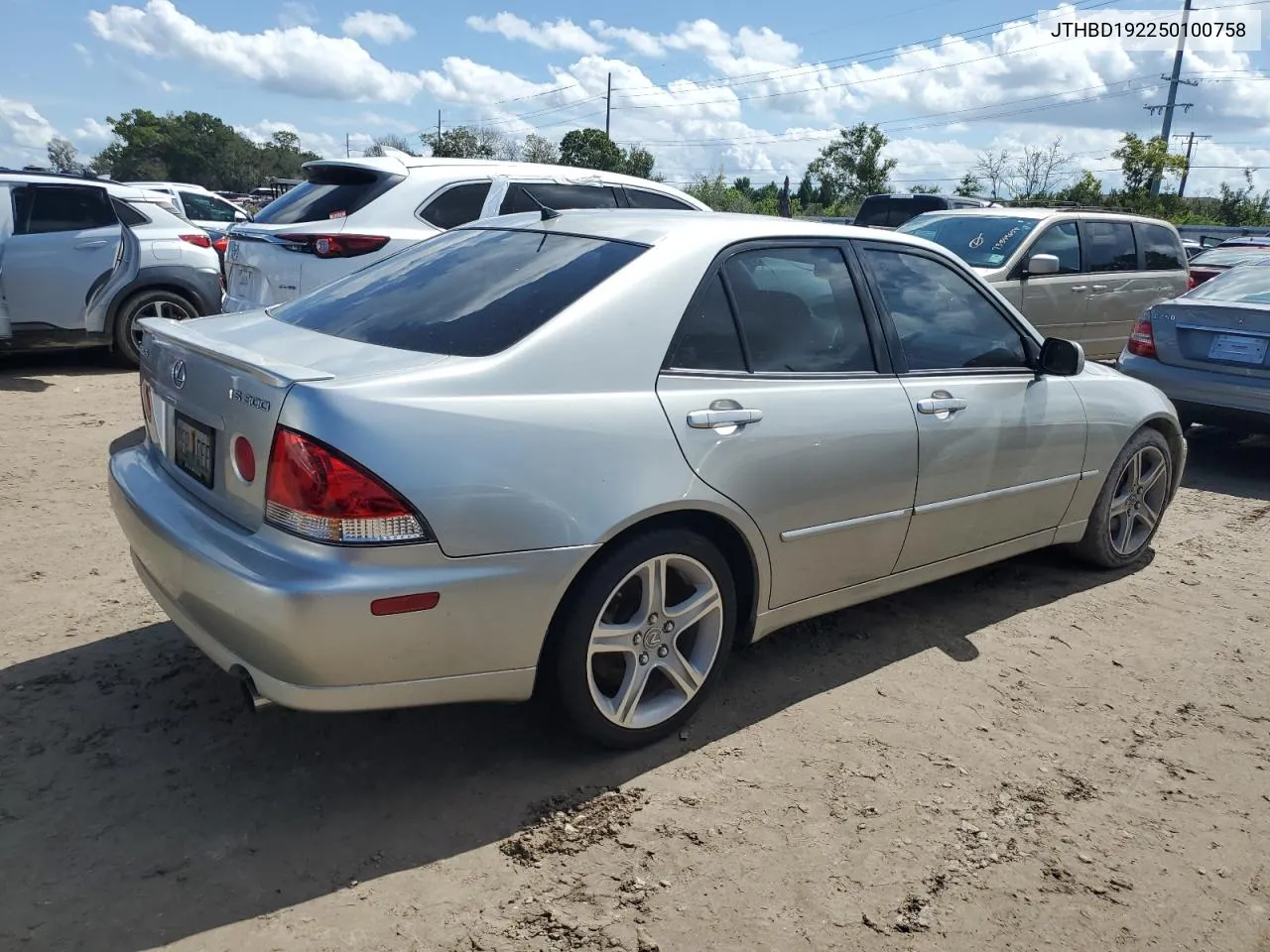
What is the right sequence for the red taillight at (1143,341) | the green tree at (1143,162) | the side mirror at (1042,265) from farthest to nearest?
the green tree at (1143,162), the side mirror at (1042,265), the red taillight at (1143,341)

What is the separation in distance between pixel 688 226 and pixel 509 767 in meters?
1.80

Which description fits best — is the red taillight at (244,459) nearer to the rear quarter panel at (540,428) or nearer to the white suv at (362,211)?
the rear quarter panel at (540,428)

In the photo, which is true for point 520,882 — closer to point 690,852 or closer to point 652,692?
point 690,852

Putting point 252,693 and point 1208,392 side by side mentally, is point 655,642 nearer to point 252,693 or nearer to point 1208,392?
point 252,693

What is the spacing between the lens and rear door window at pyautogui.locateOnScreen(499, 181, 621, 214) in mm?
7273

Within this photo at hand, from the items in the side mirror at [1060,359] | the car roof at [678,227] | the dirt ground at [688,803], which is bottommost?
the dirt ground at [688,803]

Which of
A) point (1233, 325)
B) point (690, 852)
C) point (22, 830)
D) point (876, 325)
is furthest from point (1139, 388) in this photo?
point (22, 830)

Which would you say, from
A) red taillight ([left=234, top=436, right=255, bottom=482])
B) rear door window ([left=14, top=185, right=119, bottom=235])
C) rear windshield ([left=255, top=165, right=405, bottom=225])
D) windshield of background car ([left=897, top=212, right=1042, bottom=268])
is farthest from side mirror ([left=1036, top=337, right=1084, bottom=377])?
rear door window ([left=14, top=185, right=119, bottom=235])

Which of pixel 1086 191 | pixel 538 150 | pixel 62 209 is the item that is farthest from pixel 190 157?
pixel 62 209

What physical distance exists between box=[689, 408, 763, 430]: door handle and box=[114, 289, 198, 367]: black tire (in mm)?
7049

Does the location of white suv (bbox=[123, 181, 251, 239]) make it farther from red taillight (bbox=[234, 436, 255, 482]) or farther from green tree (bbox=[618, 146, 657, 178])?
green tree (bbox=[618, 146, 657, 178])

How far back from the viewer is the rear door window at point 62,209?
27.4 feet

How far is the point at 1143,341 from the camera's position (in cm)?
735

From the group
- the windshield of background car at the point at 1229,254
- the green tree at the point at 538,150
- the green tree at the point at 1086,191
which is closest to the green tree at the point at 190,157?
the green tree at the point at 538,150
